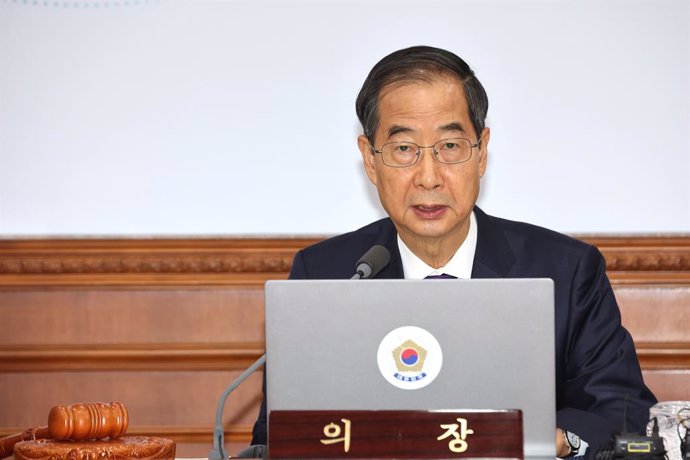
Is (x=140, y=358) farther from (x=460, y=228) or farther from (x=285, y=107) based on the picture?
(x=460, y=228)

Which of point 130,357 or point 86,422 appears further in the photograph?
point 130,357

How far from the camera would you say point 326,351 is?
5.16ft

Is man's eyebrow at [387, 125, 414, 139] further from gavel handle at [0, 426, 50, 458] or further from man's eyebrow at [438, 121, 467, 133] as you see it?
gavel handle at [0, 426, 50, 458]

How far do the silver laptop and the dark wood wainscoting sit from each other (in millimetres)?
1569

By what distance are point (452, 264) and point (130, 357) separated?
47.0 inches

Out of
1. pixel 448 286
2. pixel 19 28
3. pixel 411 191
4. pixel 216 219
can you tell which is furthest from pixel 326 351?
pixel 19 28

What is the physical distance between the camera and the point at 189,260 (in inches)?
124

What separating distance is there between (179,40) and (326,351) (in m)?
1.80

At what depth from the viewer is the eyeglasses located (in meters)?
2.29

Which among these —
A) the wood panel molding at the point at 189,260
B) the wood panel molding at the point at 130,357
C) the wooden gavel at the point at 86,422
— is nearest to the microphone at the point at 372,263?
the wooden gavel at the point at 86,422

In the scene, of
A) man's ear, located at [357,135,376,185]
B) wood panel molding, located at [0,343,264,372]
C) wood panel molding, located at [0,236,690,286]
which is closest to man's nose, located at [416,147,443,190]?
man's ear, located at [357,135,376,185]

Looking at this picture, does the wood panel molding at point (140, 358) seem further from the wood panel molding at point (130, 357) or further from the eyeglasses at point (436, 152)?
the eyeglasses at point (436, 152)

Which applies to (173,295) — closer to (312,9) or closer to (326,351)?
(312,9)

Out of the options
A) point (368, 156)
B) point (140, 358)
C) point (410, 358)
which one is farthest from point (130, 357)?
point (410, 358)
